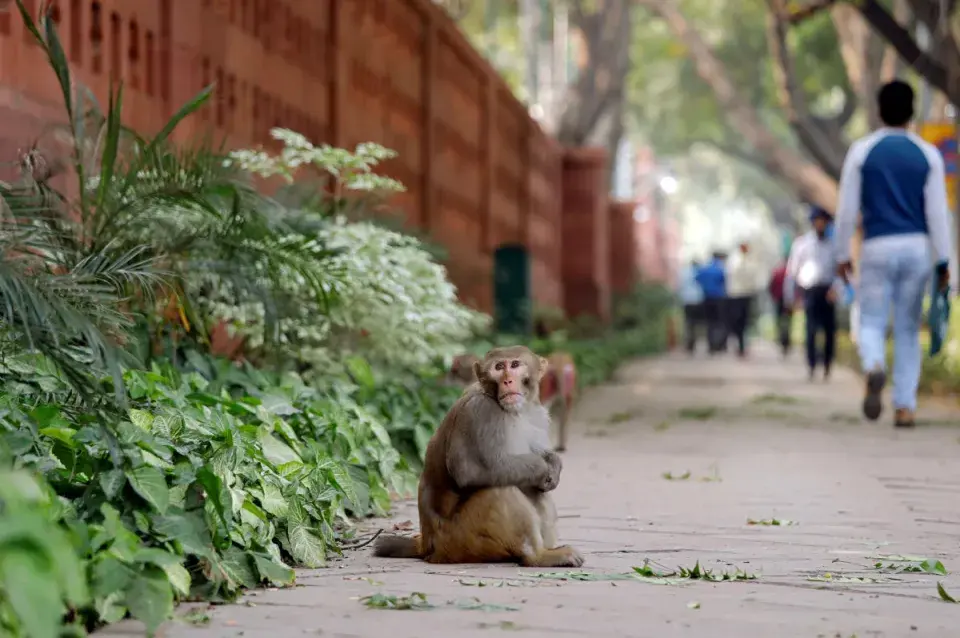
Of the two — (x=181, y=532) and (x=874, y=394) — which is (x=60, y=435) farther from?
(x=874, y=394)

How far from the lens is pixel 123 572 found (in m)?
4.37

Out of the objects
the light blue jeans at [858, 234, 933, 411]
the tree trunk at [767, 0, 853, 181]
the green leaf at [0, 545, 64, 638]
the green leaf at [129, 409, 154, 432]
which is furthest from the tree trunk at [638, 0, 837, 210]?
the green leaf at [0, 545, 64, 638]

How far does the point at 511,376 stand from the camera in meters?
5.50

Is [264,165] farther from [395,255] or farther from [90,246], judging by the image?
[90,246]

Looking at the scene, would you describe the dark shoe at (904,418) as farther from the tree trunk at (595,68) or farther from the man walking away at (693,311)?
the man walking away at (693,311)

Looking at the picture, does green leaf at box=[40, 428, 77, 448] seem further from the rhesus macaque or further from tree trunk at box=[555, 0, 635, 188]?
tree trunk at box=[555, 0, 635, 188]

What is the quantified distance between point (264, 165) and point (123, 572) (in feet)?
14.9

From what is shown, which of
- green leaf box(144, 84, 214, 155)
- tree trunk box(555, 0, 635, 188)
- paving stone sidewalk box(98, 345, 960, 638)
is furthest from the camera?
tree trunk box(555, 0, 635, 188)

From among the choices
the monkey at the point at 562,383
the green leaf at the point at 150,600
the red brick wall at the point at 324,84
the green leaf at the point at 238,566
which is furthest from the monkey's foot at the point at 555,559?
the monkey at the point at 562,383

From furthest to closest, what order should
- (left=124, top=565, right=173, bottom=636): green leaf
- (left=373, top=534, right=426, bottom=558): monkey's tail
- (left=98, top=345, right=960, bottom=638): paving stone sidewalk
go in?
(left=373, top=534, right=426, bottom=558): monkey's tail < (left=98, top=345, right=960, bottom=638): paving stone sidewalk < (left=124, top=565, right=173, bottom=636): green leaf

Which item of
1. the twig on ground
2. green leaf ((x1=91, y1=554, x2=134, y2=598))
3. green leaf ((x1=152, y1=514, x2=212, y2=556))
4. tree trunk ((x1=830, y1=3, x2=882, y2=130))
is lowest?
the twig on ground

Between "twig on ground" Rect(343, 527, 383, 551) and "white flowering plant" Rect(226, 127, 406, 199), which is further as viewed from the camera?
"white flowering plant" Rect(226, 127, 406, 199)

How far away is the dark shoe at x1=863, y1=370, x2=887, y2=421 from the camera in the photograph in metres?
12.1

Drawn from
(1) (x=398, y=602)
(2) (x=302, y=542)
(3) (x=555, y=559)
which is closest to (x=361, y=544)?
(2) (x=302, y=542)
